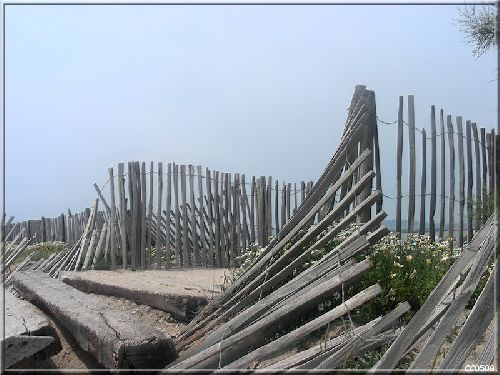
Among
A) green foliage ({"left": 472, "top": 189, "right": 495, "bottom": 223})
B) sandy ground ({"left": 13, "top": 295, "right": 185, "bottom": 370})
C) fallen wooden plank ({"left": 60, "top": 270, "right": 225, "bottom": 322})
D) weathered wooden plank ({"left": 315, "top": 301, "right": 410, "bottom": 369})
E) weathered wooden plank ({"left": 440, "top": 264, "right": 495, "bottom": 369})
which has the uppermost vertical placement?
green foliage ({"left": 472, "top": 189, "right": 495, "bottom": 223})

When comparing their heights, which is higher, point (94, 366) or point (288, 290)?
point (288, 290)

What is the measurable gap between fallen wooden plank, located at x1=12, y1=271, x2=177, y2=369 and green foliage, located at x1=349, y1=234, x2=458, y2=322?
40.2 inches

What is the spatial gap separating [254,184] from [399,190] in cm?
415

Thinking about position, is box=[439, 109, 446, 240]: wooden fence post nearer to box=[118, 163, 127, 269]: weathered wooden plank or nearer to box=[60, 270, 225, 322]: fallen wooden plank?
box=[60, 270, 225, 322]: fallen wooden plank

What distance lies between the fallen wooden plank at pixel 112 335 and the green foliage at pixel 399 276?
102cm

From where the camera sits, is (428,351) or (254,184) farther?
(254,184)

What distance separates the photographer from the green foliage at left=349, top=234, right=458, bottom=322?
3.46m

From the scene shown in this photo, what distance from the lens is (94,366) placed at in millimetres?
3811

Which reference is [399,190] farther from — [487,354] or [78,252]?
[78,252]

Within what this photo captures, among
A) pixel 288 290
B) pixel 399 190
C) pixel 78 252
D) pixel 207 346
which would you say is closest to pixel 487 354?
pixel 288 290

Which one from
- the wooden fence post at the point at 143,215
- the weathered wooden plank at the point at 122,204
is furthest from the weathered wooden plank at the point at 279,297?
the weathered wooden plank at the point at 122,204

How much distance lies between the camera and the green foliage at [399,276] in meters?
3.46

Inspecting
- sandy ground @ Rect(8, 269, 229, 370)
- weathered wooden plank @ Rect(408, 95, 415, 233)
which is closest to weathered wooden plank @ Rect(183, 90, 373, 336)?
sandy ground @ Rect(8, 269, 229, 370)

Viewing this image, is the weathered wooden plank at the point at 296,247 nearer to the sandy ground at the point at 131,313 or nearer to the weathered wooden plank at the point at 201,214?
the sandy ground at the point at 131,313
